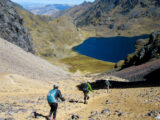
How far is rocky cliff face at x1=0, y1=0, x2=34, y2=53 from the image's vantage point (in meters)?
90.9

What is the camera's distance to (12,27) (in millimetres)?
97000

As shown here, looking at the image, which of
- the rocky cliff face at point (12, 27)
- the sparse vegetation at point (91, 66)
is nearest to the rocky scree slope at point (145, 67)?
the sparse vegetation at point (91, 66)

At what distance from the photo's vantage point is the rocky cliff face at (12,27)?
90.9 meters

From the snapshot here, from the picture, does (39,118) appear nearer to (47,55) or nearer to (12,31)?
(12,31)

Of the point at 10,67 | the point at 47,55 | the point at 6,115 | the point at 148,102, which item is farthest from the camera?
the point at 47,55

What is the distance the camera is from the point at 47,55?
198 m

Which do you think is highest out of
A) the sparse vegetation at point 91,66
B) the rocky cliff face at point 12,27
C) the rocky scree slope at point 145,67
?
the rocky cliff face at point 12,27

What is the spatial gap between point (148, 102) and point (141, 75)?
29.6 meters

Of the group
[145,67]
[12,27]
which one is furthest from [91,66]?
[145,67]

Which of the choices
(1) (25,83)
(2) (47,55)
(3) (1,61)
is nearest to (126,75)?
(1) (25,83)

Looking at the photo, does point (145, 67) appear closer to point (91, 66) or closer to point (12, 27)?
point (12, 27)

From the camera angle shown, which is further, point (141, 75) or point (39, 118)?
point (141, 75)

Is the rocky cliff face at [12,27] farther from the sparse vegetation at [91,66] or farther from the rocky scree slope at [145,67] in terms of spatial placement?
the rocky scree slope at [145,67]

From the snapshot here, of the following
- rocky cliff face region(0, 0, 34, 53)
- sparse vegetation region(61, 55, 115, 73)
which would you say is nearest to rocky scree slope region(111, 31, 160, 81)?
sparse vegetation region(61, 55, 115, 73)
